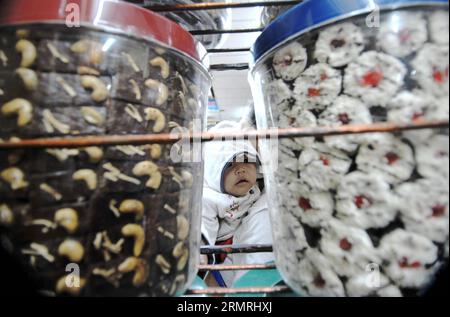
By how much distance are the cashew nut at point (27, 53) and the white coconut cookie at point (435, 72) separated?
401 millimetres

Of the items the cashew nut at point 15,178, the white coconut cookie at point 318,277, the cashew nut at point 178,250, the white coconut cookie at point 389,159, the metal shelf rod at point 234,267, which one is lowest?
the metal shelf rod at point 234,267

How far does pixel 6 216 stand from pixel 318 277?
0.35m

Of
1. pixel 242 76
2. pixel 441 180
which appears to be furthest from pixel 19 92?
pixel 242 76

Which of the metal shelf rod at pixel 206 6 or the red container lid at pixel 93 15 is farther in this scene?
the metal shelf rod at pixel 206 6

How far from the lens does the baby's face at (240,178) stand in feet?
2.54

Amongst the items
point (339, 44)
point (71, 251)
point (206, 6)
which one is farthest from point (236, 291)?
point (206, 6)

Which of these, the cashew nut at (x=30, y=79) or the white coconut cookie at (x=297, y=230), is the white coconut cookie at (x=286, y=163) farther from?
the cashew nut at (x=30, y=79)

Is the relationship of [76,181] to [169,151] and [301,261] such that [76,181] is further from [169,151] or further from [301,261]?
[301,261]

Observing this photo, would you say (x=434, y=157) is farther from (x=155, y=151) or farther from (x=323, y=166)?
(x=155, y=151)

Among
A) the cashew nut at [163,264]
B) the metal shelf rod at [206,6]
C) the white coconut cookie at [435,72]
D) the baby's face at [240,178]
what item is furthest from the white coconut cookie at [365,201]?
the baby's face at [240,178]

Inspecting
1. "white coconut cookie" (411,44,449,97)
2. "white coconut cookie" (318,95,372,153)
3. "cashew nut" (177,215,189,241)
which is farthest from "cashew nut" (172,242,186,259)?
"white coconut cookie" (411,44,449,97)

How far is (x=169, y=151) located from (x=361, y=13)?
264 mm

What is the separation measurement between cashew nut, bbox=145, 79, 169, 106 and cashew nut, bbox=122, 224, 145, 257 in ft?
0.48

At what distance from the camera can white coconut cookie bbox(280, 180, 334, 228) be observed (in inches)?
13.2
